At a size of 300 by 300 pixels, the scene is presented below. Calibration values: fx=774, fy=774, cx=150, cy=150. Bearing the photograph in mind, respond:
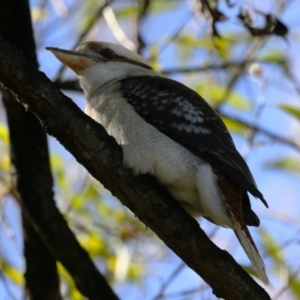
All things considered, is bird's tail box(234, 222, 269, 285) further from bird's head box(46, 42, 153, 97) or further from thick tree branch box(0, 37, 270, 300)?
bird's head box(46, 42, 153, 97)

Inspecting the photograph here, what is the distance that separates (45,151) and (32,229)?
0.41 meters

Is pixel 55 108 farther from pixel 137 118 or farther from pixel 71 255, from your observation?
A: pixel 71 255

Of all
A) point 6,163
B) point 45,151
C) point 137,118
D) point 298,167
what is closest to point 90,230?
point 6,163

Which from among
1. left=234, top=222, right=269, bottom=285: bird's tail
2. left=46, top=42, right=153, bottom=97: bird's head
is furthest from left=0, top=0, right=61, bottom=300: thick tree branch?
left=234, top=222, right=269, bottom=285: bird's tail

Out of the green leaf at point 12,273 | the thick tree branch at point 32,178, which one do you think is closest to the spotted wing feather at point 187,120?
the thick tree branch at point 32,178

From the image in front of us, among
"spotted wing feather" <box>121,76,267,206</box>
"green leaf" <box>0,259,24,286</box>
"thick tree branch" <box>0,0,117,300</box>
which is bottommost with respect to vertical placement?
"green leaf" <box>0,259,24,286</box>

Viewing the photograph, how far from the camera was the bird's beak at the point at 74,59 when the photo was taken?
161 inches

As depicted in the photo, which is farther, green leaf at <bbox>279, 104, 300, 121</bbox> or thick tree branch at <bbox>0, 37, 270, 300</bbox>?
green leaf at <bbox>279, 104, 300, 121</bbox>

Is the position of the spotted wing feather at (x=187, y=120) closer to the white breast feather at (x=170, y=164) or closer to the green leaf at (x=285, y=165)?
the white breast feather at (x=170, y=164)

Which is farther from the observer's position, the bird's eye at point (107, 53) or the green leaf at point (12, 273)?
the green leaf at point (12, 273)

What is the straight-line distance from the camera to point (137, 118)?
364 cm

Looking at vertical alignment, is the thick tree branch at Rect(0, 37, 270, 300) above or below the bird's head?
below

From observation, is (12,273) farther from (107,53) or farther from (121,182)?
(121,182)

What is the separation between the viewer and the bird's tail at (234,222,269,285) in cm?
324
